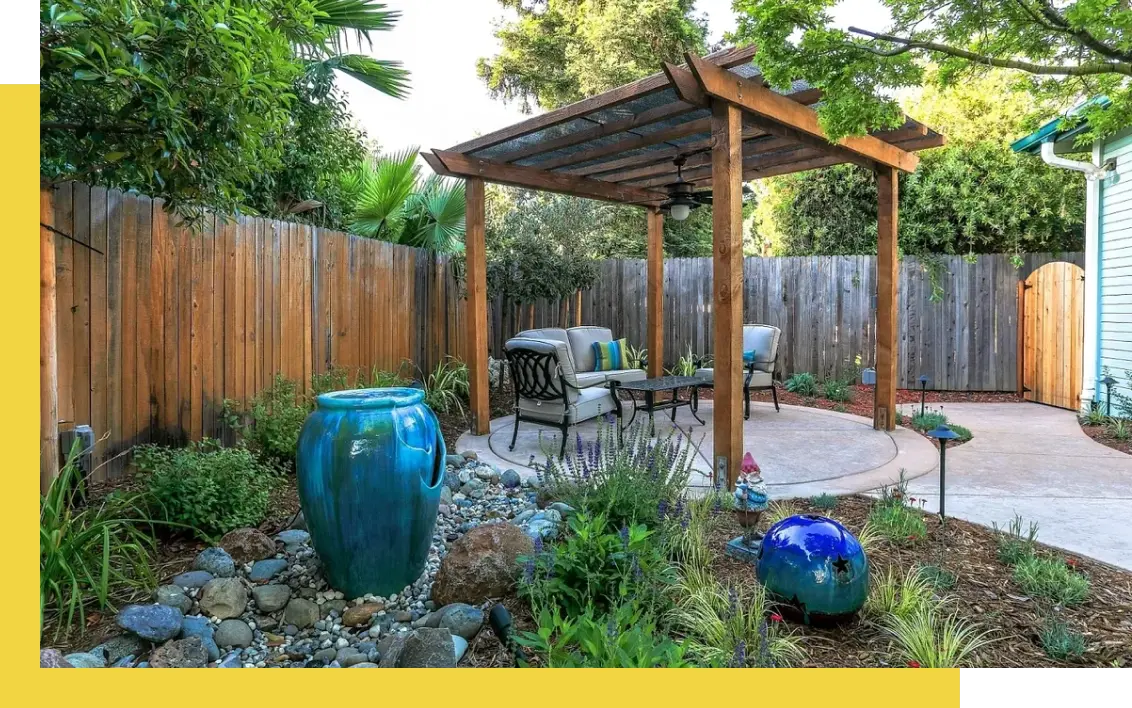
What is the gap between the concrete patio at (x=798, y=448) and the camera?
351cm

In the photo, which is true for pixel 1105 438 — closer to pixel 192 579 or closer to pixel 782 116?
pixel 782 116

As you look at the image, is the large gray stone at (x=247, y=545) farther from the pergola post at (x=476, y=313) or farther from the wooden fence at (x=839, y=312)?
the wooden fence at (x=839, y=312)

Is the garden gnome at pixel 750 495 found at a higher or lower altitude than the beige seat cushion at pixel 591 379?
lower

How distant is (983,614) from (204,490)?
2843mm

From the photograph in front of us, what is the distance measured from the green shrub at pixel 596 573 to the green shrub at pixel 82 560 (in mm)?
1334

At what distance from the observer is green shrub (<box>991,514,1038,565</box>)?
234 centimetres

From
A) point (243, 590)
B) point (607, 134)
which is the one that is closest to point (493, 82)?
point (607, 134)

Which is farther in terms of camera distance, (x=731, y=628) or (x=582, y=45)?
(x=582, y=45)

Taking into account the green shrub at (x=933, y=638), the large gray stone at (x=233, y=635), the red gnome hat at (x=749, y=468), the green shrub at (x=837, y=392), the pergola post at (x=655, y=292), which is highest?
the pergola post at (x=655, y=292)

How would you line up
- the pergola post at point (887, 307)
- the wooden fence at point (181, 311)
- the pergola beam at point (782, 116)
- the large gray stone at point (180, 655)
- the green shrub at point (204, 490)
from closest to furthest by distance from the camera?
the large gray stone at point (180, 655), the green shrub at point (204, 490), the wooden fence at point (181, 311), the pergola beam at point (782, 116), the pergola post at point (887, 307)

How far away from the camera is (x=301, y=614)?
2086 mm

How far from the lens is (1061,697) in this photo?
1545 millimetres

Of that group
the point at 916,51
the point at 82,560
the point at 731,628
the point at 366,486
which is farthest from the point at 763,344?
the point at 82,560

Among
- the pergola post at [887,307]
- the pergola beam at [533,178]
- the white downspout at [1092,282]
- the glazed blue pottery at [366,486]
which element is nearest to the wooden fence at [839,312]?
the white downspout at [1092,282]
